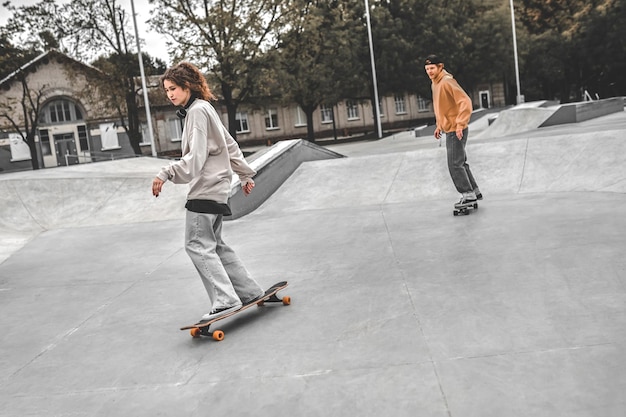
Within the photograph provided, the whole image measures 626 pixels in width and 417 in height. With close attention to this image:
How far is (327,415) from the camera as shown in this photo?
2646 millimetres

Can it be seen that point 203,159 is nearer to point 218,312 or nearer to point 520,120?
point 218,312

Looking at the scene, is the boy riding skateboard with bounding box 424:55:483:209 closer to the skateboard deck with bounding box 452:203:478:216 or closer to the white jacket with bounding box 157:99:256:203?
the skateboard deck with bounding box 452:203:478:216

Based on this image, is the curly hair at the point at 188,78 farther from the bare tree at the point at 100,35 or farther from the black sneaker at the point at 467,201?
the bare tree at the point at 100,35

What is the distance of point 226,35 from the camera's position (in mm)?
31547

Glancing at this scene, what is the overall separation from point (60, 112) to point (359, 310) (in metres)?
48.5

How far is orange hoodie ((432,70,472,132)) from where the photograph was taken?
694 centimetres

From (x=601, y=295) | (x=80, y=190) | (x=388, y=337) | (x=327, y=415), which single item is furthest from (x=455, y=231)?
(x=80, y=190)

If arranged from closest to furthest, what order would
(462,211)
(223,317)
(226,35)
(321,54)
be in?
(223,317)
(462,211)
(226,35)
(321,54)

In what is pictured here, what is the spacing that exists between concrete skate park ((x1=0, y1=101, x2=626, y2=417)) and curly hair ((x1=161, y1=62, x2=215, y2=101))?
162 centimetres

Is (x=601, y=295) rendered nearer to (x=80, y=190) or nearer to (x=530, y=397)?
(x=530, y=397)

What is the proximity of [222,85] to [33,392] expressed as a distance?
29.7 meters

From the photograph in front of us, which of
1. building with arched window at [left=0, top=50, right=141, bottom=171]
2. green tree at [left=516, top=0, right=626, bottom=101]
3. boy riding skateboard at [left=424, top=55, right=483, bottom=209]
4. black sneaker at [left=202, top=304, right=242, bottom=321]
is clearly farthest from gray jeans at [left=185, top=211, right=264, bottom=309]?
green tree at [left=516, top=0, right=626, bottom=101]

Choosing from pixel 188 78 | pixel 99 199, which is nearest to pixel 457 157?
pixel 188 78

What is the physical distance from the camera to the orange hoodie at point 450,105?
6941 mm
